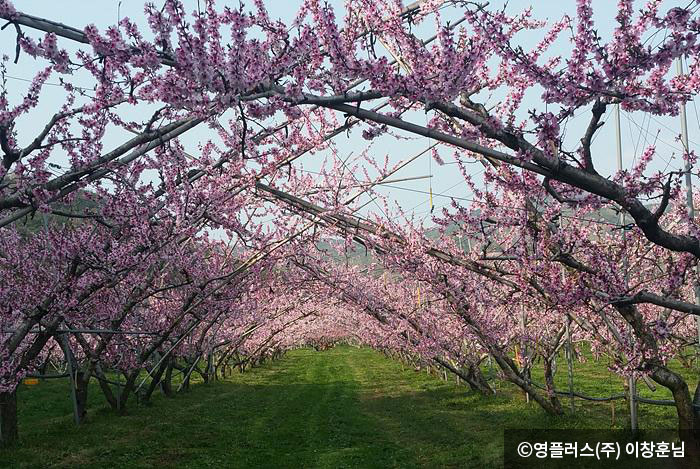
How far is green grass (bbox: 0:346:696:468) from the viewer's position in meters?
12.9

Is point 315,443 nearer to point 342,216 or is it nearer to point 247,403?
point 342,216

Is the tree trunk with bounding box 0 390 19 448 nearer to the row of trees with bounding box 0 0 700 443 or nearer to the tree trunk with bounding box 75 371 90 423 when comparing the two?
the row of trees with bounding box 0 0 700 443

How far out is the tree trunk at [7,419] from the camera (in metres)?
13.5

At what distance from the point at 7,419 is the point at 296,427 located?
289 inches

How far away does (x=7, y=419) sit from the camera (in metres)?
13.6

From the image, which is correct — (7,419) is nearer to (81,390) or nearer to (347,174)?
(81,390)

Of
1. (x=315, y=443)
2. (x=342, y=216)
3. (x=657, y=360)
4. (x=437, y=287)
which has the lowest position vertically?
(x=315, y=443)

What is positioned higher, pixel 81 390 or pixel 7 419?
pixel 81 390

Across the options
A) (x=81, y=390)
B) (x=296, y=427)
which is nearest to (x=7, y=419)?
(x=81, y=390)

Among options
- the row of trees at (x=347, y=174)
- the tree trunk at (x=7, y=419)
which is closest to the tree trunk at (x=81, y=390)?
the row of trees at (x=347, y=174)

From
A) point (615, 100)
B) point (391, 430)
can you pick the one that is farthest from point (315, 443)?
point (615, 100)

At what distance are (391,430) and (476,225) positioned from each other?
916cm

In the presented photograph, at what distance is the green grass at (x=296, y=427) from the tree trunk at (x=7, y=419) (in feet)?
1.02

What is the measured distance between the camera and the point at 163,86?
17.8ft
